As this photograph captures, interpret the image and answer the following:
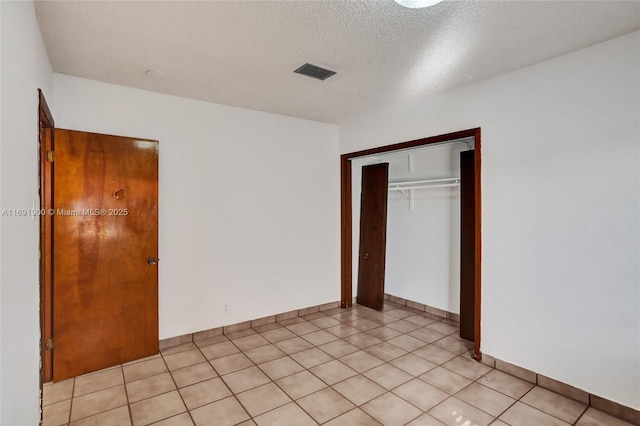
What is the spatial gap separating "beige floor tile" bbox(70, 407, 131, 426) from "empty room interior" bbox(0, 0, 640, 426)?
Result: 1 cm

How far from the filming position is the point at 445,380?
2.85 meters

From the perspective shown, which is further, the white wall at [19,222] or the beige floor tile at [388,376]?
the beige floor tile at [388,376]

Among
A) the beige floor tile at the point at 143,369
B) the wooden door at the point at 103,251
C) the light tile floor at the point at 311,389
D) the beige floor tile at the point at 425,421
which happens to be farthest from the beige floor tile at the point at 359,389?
the wooden door at the point at 103,251

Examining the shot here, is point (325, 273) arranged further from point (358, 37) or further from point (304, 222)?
point (358, 37)

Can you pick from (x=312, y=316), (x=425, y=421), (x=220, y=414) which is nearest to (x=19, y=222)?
(x=220, y=414)

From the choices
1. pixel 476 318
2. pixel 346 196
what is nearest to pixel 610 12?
A: pixel 476 318

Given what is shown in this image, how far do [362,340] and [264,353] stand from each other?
1.06 meters

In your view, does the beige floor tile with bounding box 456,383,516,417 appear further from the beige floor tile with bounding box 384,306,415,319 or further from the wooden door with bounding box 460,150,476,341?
the beige floor tile with bounding box 384,306,415,319

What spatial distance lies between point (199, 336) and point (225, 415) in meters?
1.46

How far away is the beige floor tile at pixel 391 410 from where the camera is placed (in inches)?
91.2

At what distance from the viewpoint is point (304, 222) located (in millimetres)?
4555

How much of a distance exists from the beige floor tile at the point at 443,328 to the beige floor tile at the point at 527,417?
1429mm

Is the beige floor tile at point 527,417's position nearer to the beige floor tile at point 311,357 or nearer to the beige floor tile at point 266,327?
the beige floor tile at point 311,357

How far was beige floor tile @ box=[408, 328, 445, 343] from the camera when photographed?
3721 mm
